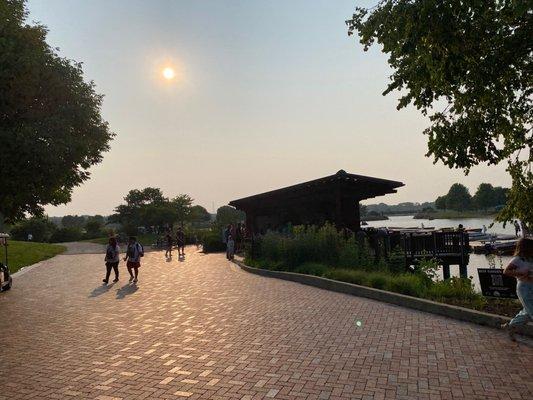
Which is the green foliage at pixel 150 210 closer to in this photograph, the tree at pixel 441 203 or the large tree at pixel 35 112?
the large tree at pixel 35 112

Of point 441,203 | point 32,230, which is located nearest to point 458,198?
point 441,203

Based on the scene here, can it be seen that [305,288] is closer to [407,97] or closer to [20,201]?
[407,97]

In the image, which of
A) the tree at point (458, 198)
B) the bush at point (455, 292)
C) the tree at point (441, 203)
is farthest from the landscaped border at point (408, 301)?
the tree at point (441, 203)

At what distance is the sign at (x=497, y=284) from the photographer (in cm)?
838

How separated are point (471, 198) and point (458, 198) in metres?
4.69

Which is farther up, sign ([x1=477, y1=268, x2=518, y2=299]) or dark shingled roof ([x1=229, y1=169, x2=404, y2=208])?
dark shingled roof ([x1=229, y1=169, x2=404, y2=208])

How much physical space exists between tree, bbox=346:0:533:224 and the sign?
2057 mm

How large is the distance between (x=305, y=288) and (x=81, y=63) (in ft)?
37.1

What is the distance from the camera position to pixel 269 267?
16578 millimetres

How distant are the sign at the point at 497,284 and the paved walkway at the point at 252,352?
133 centimetres

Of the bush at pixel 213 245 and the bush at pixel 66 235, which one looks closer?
the bush at pixel 213 245

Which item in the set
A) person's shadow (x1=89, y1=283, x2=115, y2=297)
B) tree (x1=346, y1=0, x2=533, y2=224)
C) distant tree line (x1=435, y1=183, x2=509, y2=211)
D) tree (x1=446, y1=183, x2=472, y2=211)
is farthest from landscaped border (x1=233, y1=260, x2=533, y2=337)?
tree (x1=446, y1=183, x2=472, y2=211)

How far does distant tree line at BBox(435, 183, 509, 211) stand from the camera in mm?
150250

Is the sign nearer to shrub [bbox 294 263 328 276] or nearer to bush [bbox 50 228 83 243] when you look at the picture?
shrub [bbox 294 263 328 276]
